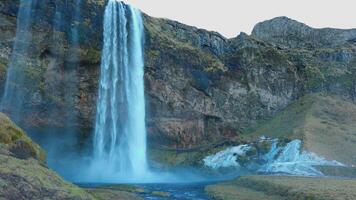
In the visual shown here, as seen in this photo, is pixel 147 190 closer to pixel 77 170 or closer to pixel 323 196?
pixel 323 196

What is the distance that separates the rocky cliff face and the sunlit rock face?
23.0ft

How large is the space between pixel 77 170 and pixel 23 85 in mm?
15859

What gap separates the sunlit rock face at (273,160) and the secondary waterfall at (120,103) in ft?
40.5

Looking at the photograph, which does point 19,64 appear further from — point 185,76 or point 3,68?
point 185,76

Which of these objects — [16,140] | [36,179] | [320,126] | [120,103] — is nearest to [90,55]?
[120,103]

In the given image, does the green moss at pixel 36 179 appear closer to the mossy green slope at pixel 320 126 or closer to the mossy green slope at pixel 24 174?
the mossy green slope at pixel 24 174

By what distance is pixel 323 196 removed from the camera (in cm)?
3166

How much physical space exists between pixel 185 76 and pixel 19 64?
2794 centimetres

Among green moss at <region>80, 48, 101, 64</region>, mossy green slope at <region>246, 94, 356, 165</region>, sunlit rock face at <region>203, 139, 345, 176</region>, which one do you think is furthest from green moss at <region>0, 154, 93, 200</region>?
mossy green slope at <region>246, 94, 356, 165</region>

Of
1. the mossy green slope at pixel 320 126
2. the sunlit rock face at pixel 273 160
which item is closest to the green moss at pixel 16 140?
the sunlit rock face at pixel 273 160

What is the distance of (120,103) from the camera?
70.9 meters

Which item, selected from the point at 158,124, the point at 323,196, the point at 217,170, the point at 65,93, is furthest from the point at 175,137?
the point at 323,196

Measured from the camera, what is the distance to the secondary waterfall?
228 ft

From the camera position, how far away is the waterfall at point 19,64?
65438 millimetres
